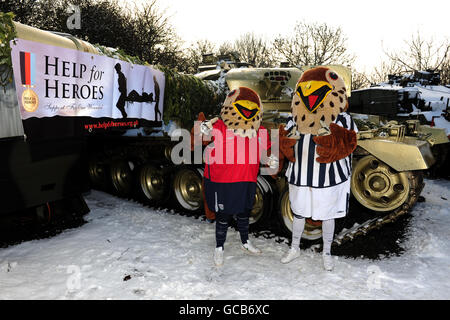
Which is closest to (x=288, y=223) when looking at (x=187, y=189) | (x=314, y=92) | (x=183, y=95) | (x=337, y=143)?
(x=337, y=143)

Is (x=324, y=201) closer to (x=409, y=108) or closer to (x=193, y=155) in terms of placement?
(x=193, y=155)

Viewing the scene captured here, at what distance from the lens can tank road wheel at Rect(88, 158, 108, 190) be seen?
7.11 meters

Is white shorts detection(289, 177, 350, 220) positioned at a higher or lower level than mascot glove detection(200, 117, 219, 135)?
lower

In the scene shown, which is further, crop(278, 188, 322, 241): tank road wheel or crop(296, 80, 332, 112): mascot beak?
crop(278, 188, 322, 241): tank road wheel

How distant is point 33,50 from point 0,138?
968 mm

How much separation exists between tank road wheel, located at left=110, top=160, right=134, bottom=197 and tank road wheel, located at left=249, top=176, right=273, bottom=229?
2.95 meters

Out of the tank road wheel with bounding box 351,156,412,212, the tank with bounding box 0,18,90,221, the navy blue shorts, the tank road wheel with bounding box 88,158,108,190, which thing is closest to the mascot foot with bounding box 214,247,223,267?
the navy blue shorts

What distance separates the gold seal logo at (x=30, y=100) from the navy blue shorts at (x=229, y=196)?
2.04 meters

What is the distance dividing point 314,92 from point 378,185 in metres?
1.73

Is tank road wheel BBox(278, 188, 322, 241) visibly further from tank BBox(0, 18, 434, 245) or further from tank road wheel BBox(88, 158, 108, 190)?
tank road wheel BBox(88, 158, 108, 190)

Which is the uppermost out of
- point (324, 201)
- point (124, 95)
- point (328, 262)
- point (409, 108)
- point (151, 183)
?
point (409, 108)

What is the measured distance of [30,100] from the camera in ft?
10.9
